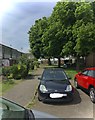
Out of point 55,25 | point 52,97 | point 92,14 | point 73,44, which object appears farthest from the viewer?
point 55,25

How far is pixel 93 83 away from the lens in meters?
10.1

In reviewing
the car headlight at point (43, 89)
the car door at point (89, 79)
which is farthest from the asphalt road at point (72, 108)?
the car door at point (89, 79)

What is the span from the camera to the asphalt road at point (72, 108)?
7859 mm

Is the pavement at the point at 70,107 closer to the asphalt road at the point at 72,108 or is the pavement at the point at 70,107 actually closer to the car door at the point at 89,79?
the asphalt road at the point at 72,108

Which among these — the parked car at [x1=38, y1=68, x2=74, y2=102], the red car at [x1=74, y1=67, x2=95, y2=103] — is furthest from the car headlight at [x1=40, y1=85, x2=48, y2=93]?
the red car at [x1=74, y1=67, x2=95, y2=103]

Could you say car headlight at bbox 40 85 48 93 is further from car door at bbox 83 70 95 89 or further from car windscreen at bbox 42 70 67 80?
car door at bbox 83 70 95 89

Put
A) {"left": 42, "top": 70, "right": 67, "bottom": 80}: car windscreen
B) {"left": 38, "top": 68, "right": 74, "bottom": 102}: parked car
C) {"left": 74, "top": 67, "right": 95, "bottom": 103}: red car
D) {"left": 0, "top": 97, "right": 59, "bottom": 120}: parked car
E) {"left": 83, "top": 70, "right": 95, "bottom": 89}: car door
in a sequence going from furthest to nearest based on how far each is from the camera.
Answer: {"left": 42, "top": 70, "right": 67, "bottom": 80}: car windscreen
{"left": 83, "top": 70, "right": 95, "bottom": 89}: car door
{"left": 74, "top": 67, "right": 95, "bottom": 103}: red car
{"left": 38, "top": 68, "right": 74, "bottom": 102}: parked car
{"left": 0, "top": 97, "right": 59, "bottom": 120}: parked car

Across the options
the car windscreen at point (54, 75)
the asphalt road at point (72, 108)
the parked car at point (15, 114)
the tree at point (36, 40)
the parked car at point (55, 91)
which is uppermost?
the tree at point (36, 40)

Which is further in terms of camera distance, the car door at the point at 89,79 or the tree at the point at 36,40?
the tree at the point at 36,40

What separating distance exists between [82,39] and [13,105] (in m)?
19.1

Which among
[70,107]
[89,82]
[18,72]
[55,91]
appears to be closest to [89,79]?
[89,82]

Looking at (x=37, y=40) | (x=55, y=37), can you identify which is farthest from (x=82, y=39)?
(x=37, y=40)

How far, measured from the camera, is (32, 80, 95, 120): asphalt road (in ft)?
25.8

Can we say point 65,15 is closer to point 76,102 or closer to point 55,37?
point 55,37
